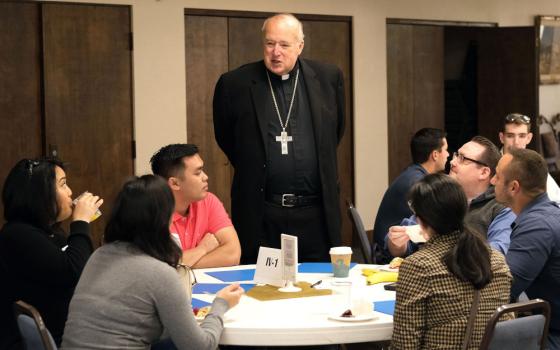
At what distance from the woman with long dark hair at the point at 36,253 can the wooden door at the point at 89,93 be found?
4.00 meters

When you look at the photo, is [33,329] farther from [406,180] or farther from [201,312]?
[406,180]

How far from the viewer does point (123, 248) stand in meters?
2.88

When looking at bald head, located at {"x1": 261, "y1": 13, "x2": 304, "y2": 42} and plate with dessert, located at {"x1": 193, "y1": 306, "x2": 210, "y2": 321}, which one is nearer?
plate with dessert, located at {"x1": 193, "y1": 306, "x2": 210, "y2": 321}

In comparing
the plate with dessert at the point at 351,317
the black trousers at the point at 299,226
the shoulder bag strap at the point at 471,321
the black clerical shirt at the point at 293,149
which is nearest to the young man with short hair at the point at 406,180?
the black trousers at the point at 299,226

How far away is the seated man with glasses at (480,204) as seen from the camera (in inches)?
155

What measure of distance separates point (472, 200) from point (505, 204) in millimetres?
520

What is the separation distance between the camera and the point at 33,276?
335 cm

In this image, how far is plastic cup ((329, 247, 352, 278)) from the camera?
3.75m

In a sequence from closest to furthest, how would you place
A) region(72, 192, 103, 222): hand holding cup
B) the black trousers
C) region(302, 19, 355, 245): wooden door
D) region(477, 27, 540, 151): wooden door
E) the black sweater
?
the black sweater
region(72, 192, 103, 222): hand holding cup
the black trousers
region(302, 19, 355, 245): wooden door
region(477, 27, 540, 151): wooden door

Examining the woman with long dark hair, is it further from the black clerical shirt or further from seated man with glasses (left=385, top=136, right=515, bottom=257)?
seated man with glasses (left=385, top=136, right=515, bottom=257)

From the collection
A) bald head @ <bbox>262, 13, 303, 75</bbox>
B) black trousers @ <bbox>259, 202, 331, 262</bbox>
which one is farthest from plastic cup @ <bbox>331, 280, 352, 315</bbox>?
bald head @ <bbox>262, 13, 303, 75</bbox>

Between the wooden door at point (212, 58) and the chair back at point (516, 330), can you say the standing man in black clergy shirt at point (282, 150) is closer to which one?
the chair back at point (516, 330)

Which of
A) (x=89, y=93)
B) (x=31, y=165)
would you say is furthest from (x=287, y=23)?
(x=89, y=93)

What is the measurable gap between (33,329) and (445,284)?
1.27 m
